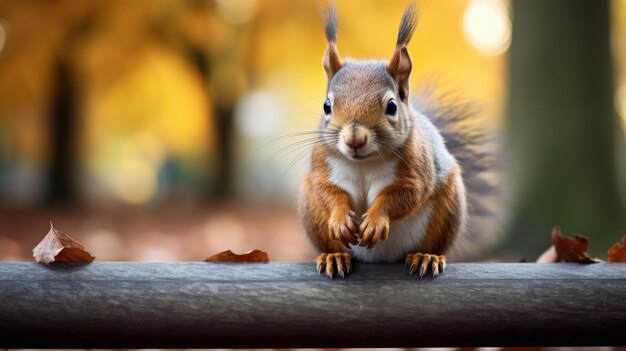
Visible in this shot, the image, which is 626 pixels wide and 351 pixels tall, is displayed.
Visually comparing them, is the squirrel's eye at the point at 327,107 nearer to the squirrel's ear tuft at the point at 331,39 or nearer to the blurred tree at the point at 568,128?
the squirrel's ear tuft at the point at 331,39

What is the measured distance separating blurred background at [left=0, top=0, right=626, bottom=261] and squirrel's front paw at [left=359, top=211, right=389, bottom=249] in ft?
1.32

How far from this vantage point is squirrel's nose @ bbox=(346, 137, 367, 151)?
1618mm

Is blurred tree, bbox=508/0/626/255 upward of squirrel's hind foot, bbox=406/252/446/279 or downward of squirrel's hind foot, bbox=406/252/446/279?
upward

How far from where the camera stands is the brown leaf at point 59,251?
5.32 ft

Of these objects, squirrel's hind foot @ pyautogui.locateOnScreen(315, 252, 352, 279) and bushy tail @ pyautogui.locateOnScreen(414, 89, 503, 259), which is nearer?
squirrel's hind foot @ pyautogui.locateOnScreen(315, 252, 352, 279)

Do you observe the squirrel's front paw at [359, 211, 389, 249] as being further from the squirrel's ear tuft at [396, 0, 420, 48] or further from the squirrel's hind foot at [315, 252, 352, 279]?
the squirrel's ear tuft at [396, 0, 420, 48]

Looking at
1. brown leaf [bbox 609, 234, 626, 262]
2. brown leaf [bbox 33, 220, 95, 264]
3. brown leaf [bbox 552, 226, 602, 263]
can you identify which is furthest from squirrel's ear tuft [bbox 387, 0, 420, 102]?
brown leaf [bbox 33, 220, 95, 264]

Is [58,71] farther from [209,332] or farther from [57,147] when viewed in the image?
[209,332]

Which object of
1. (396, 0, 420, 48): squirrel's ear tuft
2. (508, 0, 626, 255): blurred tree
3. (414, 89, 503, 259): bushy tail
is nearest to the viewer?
(396, 0, 420, 48): squirrel's ear tuft

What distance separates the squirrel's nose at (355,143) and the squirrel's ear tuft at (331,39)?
0.86 feet

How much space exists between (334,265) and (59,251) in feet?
2.12

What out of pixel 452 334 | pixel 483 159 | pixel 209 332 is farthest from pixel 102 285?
Result: pixel 483 159

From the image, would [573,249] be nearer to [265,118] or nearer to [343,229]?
[343,229]

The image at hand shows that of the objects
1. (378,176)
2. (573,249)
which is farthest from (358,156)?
(573,249)
